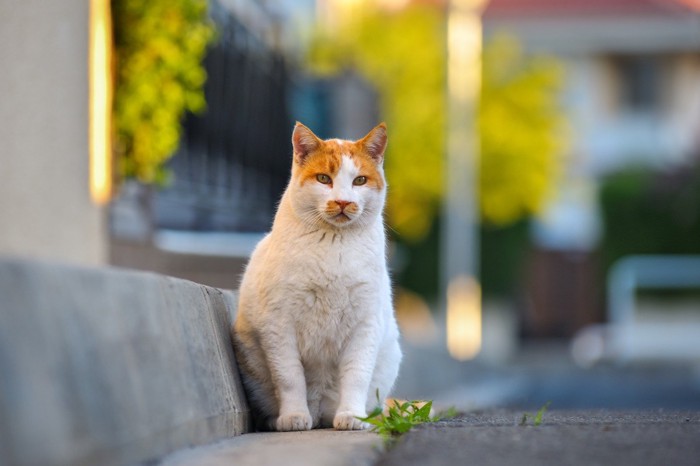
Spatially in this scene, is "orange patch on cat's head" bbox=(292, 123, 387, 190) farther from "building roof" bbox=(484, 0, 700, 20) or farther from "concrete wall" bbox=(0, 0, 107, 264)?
"building roof" bbox=(484, 0, 700, 20)

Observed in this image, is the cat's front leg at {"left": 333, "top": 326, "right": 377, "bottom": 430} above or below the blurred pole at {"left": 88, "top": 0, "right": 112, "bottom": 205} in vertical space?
below

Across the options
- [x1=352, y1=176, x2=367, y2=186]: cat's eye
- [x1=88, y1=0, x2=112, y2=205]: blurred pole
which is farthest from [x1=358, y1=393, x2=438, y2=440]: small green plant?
[x1=88, y1=0, x2=112, y2=205]: blurred pole

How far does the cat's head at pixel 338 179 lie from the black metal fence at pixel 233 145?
6813 millimetres

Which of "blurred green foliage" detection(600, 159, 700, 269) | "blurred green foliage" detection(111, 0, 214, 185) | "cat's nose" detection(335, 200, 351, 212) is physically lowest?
"blurred green foliage" detection(600, 159, 700, 269)

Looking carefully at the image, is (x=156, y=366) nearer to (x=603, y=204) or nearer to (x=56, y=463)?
(x=56, y=463)

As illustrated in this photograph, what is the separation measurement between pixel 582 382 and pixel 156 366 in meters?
16.8

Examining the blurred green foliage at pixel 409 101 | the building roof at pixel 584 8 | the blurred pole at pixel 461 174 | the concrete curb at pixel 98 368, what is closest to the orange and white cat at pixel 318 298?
the concrete curb at pixel 98 368

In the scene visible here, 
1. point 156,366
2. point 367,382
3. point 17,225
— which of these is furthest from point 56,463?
point 17,225

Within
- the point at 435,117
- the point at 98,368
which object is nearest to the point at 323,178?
the point at 98,368

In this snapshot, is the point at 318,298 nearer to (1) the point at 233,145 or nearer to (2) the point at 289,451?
(2) the point at 289,451

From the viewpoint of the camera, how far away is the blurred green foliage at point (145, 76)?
11172mm

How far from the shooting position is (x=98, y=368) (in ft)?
13.2

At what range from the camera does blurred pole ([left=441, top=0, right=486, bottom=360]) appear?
93.7ft

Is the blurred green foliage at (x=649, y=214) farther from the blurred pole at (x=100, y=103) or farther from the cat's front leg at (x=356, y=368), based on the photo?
the cat's front leg at (x=356, y=368)
